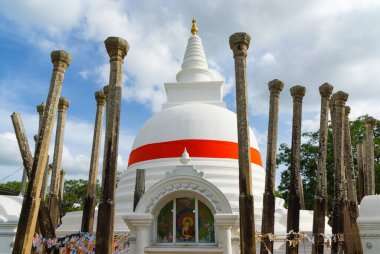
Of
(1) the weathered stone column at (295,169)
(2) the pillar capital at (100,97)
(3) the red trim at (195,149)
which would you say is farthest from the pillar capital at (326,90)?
(2) the pillar capital at (100,97)

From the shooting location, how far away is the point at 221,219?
32.7ft

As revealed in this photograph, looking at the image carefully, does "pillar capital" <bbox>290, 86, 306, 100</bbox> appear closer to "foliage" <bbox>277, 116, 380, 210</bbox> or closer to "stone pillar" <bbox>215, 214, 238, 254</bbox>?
"stone pillar" <bbox>215, 214, 238, 254</bbox>

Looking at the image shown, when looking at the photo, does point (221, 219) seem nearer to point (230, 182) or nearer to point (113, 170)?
point (113, 170)

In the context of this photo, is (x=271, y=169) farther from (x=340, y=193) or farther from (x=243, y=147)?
(x=243, y=147)

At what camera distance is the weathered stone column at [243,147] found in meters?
7.90

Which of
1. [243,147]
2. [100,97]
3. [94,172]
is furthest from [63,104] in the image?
[243,147]

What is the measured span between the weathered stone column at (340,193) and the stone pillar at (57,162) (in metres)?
9.47

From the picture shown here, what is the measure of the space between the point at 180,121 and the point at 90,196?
20.3 feet

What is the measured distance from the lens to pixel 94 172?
42.0 feet

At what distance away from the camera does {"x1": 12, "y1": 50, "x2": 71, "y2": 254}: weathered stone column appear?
7930 mm

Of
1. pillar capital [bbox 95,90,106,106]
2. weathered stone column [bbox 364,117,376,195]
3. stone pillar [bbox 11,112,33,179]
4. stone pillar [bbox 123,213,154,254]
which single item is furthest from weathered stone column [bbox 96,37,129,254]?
weathered stone column [bbox 364,117,376,195]

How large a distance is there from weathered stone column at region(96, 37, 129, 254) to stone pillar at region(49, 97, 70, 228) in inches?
216

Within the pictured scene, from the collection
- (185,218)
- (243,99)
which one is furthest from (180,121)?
(243,99)

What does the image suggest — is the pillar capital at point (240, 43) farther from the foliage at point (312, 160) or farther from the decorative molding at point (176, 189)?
the foliage at point (312, 160)
